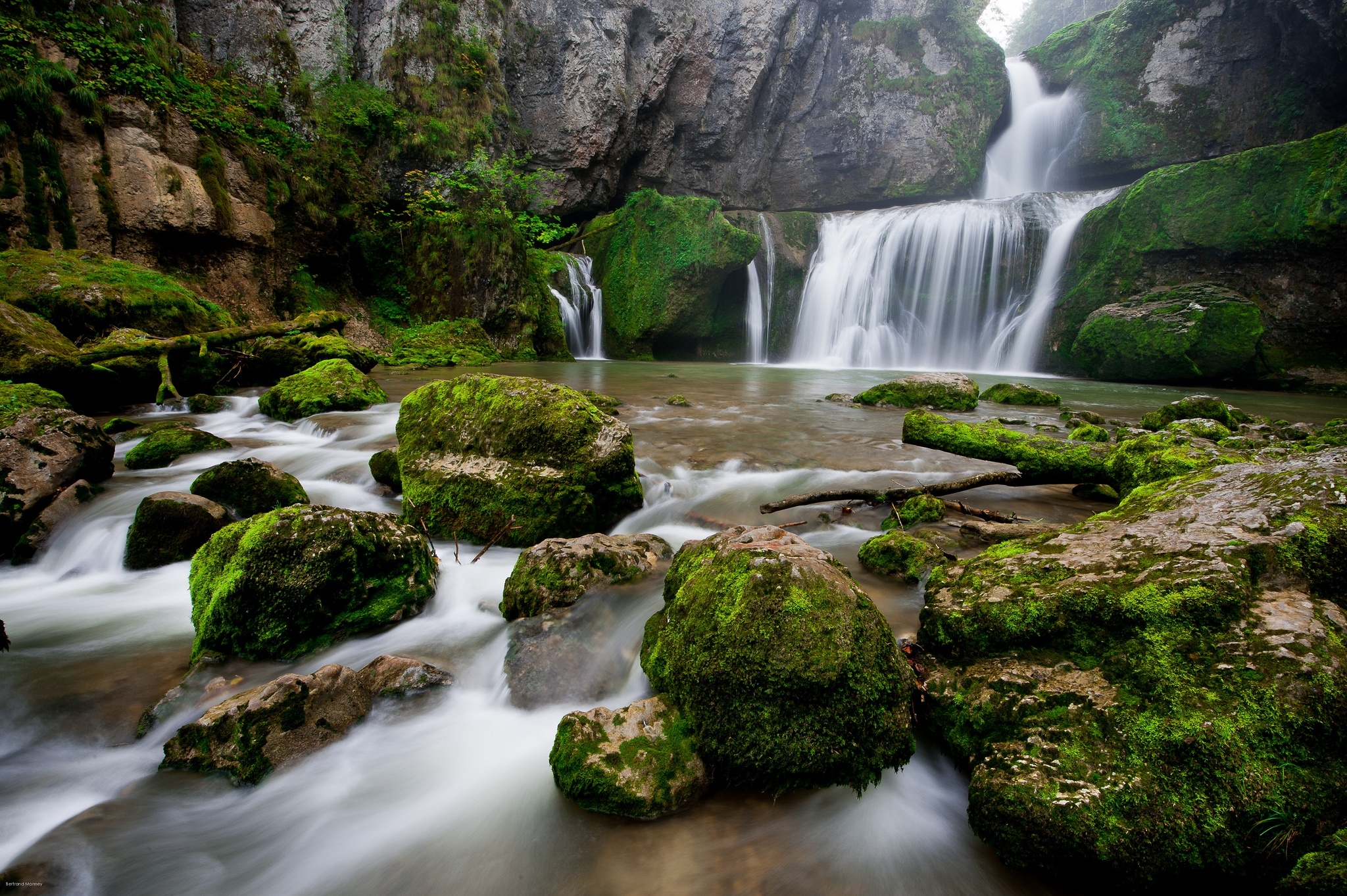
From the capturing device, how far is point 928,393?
29.0ft

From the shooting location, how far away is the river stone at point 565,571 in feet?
9.45

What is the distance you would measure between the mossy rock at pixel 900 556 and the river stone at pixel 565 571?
123 centimetres

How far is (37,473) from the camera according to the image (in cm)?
389

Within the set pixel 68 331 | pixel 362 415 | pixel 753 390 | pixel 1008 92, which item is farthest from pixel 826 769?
pixel 1008 92

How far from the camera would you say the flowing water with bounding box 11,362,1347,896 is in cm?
168

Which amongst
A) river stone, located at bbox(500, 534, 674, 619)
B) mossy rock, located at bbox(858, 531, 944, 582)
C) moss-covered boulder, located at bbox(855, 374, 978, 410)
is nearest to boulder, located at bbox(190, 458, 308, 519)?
river stone, located at bbox(500, 534, 674, 619)

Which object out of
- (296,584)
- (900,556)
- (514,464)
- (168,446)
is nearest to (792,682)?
(900,556)

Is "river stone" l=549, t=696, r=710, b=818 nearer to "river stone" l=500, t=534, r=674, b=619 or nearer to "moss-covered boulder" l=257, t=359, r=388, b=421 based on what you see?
"river stone" l=500, t=534, r=674, b=619

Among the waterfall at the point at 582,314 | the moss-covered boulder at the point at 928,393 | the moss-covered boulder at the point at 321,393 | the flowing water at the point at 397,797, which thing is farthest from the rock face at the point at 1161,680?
the waterfall at the point at 582,314

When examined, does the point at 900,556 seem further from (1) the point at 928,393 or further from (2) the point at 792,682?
(1) the point at 928,393

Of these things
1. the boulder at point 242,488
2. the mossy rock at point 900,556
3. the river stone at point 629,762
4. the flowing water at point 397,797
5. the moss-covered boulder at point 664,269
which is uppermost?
the moss-covered boulder at point 664,269

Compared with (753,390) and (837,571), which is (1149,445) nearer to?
(837,571)

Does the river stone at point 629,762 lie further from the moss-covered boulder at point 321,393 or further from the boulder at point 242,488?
the moss-covered boulder at point 321,393

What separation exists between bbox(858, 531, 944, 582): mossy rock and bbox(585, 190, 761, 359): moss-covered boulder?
1532 centimetres
